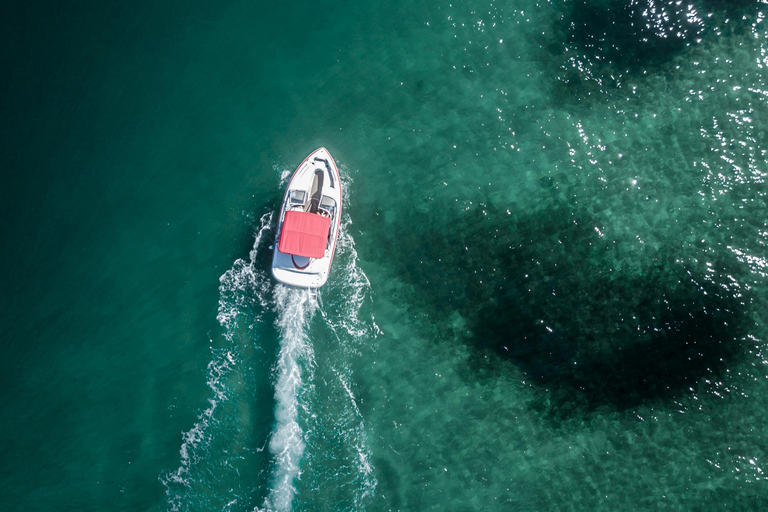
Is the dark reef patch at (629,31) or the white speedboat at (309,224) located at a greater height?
the dark reef patch at (629,31)

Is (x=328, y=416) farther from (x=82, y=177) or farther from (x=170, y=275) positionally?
(x=82, y=177)

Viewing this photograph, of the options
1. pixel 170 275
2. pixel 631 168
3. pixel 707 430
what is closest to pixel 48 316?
pixel 170 275

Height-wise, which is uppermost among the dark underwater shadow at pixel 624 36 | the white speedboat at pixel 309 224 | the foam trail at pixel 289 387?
the dark underwater shadow at pixel 624 36

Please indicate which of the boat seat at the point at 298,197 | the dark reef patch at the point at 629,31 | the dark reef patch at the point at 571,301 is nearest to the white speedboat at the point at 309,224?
the boat seat at the point at 298,197

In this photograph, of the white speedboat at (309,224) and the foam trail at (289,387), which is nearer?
the white speedboat at (309,224)

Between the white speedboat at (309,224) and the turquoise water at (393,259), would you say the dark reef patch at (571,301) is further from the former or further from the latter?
the white speedboat at (309,224)

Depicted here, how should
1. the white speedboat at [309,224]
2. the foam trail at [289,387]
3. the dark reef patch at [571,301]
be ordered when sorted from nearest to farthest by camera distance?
the white speedboat at [309,224] < the foam trail at [289,387] < the dark reef patch at [571,301]
